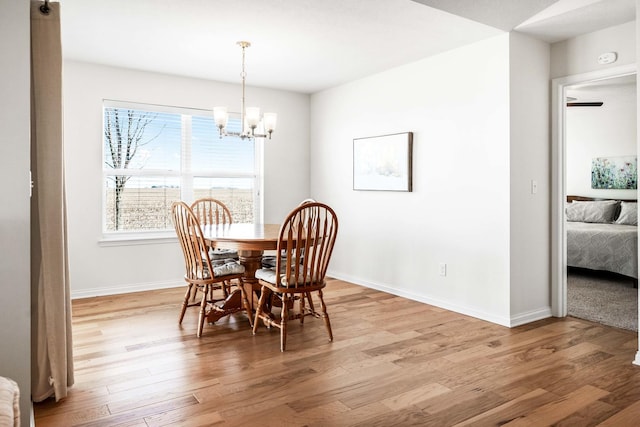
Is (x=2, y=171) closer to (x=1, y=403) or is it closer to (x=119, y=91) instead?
(x=1, y=403)

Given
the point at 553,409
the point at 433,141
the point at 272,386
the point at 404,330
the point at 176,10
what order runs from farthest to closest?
1. the point at 433,141
2. the point at 404,330
3. the point at 176,10
4. the point at 272,386
5. the point at 553,409

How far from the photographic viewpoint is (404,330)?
346 cm

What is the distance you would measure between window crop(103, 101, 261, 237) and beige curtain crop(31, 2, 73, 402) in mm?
2585

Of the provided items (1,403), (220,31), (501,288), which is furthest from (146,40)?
(501,288)

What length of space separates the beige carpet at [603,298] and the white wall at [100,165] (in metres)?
3.97

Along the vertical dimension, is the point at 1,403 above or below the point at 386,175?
below

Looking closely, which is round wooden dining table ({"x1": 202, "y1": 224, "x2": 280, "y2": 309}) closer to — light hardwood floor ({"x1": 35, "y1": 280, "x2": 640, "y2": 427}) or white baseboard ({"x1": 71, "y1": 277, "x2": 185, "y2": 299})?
light hardwood floor ({"x1": 35, "y1": 280, "x2": 640, "y2": 427})

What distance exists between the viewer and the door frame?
147 inches

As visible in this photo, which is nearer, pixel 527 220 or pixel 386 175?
pixel 527 220

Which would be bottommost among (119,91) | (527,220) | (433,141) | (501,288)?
(501,288)

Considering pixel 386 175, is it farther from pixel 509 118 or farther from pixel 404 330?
pixel 404 330

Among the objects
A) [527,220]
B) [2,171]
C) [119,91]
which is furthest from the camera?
[119,91]

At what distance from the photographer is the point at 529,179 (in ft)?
12.1

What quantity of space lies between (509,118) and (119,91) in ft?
12.0
